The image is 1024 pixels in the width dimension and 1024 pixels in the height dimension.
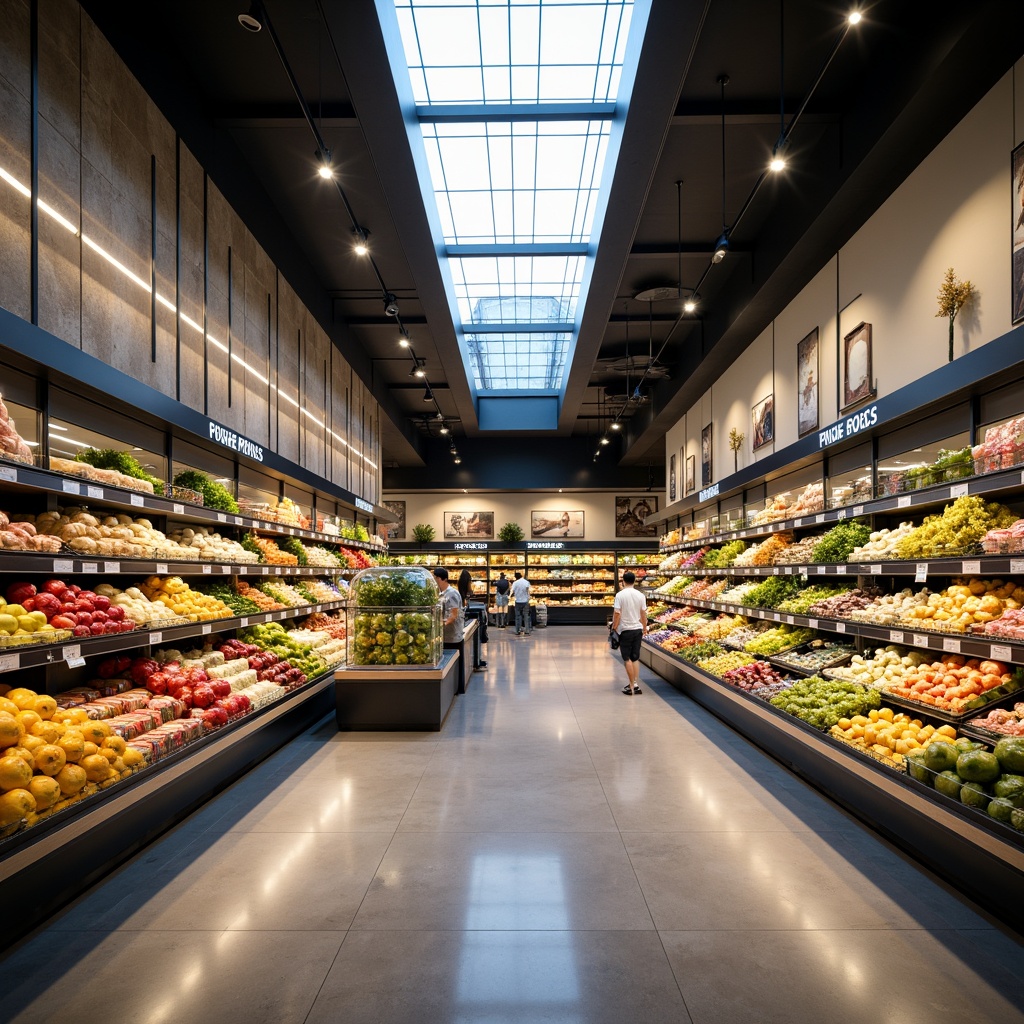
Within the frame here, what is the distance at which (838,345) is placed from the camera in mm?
7160

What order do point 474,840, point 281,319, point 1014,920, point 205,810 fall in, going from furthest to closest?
point 281,319
point 205,810
point 474,840
point 1014,920

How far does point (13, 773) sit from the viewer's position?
2775 millimetres

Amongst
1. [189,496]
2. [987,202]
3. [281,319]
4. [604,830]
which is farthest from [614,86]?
[604,830]

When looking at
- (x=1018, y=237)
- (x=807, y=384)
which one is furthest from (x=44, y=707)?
(x=807, y=384)

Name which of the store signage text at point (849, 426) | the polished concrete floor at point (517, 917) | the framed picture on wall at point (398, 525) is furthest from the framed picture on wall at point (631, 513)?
the polished concrete floor at point (517, 917)

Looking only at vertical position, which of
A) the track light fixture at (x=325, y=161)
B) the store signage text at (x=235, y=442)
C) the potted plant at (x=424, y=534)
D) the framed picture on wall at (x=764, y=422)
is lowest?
the potted plant at (x=424, y=534)

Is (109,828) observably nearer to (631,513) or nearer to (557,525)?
(557,525)

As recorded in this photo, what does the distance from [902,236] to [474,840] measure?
5867 millimetres

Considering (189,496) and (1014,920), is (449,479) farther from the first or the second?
(1014,920)

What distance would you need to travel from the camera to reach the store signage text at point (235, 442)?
6340 mm

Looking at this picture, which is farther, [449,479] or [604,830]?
[449,479]

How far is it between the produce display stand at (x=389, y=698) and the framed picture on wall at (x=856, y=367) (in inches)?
189

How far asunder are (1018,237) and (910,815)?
142 inches

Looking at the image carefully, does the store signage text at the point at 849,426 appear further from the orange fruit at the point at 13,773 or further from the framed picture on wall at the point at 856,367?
the orange fruit at the point at 13,773
